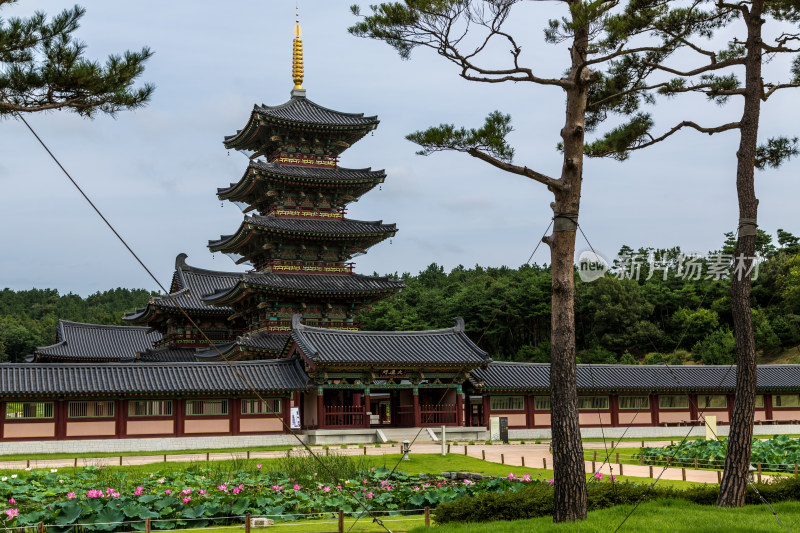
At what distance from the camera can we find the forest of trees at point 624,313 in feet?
205

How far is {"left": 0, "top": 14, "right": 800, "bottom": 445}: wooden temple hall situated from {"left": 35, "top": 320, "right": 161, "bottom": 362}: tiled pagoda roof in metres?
0.16

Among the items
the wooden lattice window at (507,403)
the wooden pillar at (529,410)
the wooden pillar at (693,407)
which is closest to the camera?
the wooden lattice window at (507,403)

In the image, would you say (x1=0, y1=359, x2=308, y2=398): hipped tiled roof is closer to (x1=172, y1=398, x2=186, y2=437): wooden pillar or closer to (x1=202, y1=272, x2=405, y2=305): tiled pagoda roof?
(x1=172, y1=398, x2=186, y2=437): wooden pillar

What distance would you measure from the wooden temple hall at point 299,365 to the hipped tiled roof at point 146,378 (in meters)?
0.07

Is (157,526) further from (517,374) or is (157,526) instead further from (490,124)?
(517,374)

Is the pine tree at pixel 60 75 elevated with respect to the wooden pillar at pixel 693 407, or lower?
elevated

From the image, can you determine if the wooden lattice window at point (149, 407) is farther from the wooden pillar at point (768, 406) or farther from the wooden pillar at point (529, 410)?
the wooden pillar at point (768, 406)

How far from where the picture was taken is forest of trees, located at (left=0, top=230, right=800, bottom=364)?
205 feet

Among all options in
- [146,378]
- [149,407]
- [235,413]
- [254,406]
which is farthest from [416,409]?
[146,378]

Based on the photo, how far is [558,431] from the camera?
11289 mm

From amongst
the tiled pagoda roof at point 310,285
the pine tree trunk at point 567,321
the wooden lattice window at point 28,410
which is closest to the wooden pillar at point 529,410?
the tiled pagoda roof at point 310,285

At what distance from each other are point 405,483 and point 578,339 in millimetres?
59424

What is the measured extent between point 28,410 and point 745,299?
24.1 m

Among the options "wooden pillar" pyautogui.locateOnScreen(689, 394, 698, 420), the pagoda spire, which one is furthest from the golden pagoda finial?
"wooden pillar" pyautogui.locateOnScreen(689, 394, 698, 420)
